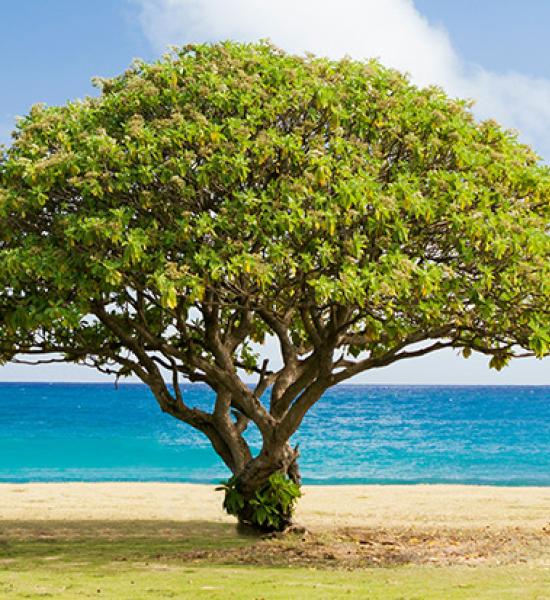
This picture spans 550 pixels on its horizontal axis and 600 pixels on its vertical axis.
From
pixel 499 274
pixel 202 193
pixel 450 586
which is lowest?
pixel 450 586

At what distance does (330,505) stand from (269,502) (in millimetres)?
9168

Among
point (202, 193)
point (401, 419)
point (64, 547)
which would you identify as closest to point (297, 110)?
point (202, 193)

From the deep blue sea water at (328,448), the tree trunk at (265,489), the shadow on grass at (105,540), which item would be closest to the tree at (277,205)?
the tree trunk at (265,489)

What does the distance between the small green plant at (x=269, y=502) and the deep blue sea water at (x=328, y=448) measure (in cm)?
2963

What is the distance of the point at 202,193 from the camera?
15141 mm

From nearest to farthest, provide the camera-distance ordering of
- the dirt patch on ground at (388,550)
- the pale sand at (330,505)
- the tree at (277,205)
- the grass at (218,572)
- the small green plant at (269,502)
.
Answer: the grass at (218,572), the tree at (277,205), the dirt patch on ground at (388,550), the small green plant at (269,502), the pale sand at (330,505)

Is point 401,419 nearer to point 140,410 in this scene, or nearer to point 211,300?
point 140,410

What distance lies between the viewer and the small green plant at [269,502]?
18.1 m

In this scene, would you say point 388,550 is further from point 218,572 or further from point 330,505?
point 330,505

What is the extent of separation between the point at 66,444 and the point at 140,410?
6048cm

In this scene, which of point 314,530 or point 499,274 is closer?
point 499,274

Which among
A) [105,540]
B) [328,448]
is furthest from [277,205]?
[328,448]

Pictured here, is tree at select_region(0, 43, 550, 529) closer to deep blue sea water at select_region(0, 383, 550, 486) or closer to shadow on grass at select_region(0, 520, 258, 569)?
shadow on grass at select_region(0, 520, 258, 569)

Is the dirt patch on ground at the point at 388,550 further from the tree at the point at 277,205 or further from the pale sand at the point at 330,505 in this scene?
the tree at the point at 277,205
